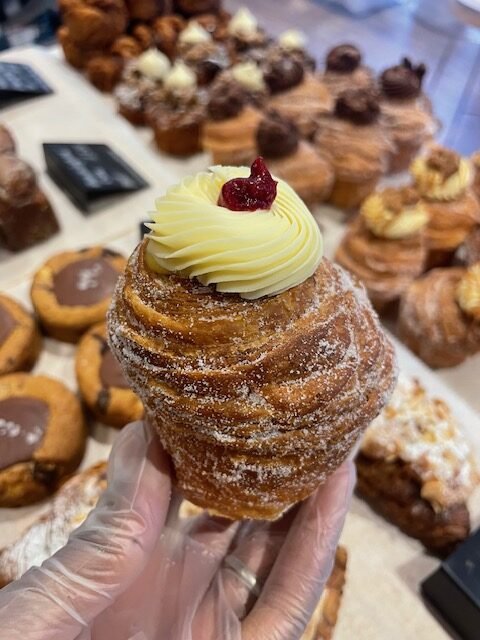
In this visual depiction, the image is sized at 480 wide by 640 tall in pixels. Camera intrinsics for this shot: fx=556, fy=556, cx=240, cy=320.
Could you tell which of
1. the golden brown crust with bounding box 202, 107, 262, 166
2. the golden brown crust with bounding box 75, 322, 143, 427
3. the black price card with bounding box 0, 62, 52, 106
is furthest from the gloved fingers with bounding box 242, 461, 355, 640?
the black price card with bounding box 0, 62, 52, 106

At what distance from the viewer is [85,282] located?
2.88m

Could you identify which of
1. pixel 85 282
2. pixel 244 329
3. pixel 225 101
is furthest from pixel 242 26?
pixel 244 329

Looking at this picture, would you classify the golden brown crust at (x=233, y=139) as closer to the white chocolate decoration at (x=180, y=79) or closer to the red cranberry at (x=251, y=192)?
the white chocolate decoration at (x=180, y=79)

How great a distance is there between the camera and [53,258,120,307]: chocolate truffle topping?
2.84 meters

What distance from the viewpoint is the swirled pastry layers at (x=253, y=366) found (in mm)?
1202

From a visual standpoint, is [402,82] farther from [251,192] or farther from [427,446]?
[251,192]

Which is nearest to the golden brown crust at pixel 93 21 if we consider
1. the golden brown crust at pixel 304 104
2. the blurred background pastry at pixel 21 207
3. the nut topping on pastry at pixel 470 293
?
the golden brown crust at pixel 304 104

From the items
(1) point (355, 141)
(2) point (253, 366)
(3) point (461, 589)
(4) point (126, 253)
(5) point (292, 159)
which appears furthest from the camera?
(1) point (355, 141)

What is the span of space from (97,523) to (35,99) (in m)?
4.14

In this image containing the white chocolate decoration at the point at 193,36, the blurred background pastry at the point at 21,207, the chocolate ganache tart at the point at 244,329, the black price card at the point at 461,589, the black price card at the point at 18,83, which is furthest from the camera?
the white chocolate decoration at the point at 193,36

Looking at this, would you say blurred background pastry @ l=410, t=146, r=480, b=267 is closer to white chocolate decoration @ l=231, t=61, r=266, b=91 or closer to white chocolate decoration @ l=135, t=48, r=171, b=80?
white chocolate decoration @ l=231, t=61, r=266, b=91

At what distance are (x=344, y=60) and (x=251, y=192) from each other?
400 cm

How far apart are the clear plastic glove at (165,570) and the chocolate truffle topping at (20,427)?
28.0 inches

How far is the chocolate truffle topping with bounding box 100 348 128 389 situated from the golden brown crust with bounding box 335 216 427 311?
4.54 feet
